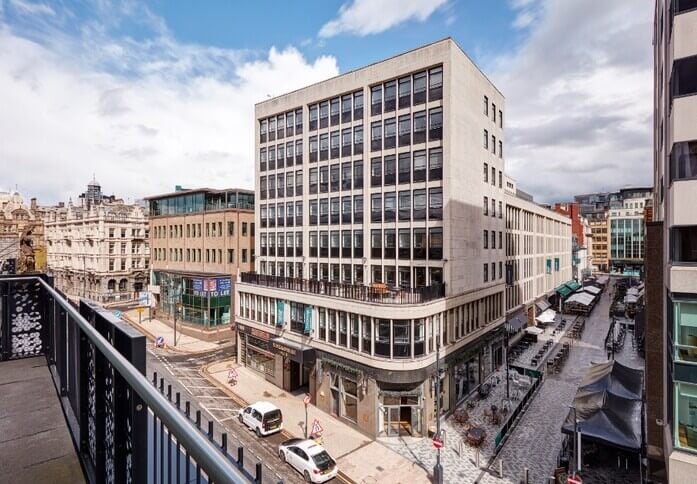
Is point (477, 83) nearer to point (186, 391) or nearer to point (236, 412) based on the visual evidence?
point (236, 412)

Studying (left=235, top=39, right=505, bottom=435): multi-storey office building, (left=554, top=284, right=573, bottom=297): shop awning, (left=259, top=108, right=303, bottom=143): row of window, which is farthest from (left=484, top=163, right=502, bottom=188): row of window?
(left=554, top=284, right=573, bottom=297): shop awning

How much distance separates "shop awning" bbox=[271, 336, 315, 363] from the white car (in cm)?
749

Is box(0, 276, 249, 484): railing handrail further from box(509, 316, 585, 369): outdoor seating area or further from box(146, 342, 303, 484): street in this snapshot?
box(509, 316, 585, 369): outdoor seating area

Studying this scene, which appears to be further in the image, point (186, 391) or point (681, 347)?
point (186, 391)

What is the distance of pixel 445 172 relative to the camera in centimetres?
2606

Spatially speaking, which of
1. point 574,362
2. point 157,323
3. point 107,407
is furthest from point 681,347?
point 157,323

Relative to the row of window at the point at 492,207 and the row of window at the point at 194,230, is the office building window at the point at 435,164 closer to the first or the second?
the row of window at the point at 492,207

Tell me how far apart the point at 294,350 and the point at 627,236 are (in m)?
115

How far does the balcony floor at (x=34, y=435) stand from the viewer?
3879 millimetres

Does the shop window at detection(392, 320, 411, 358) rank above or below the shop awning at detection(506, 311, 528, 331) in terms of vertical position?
above

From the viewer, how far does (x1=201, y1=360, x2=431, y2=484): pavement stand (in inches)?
731

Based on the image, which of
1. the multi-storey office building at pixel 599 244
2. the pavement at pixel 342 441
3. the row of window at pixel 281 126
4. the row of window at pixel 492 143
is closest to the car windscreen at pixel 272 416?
the pavement at pixel 342 441

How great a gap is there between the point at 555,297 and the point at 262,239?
162 feet

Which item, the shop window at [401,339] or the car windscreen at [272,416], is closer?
the car windscreen at [272,416]
